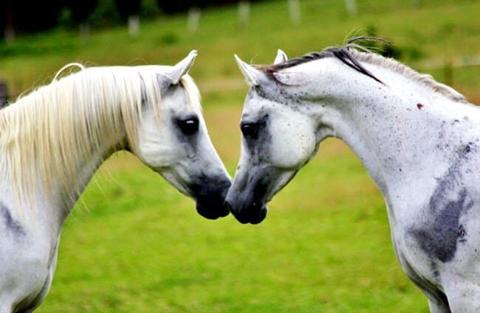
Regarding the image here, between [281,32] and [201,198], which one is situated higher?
[201,198]

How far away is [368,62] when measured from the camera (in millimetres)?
6277

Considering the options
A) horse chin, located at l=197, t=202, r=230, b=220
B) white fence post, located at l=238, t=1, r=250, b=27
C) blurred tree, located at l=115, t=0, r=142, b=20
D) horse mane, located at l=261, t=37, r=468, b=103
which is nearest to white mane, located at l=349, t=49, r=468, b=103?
horse mane, located at l=261, t=37, r=468, b=103

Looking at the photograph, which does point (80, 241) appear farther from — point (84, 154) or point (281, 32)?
point (281, 32)

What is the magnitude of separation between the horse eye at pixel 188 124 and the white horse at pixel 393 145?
370mm

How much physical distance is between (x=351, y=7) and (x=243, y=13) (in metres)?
5.69

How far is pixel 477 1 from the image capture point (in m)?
40.0

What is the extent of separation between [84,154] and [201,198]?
769mm

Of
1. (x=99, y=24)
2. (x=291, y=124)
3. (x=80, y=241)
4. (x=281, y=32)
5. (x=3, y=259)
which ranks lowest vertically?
(x=99, y=24)

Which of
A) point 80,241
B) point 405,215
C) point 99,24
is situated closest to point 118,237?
point 80,241

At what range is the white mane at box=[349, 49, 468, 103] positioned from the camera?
20.2 ft

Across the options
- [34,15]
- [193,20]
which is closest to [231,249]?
[193,20]

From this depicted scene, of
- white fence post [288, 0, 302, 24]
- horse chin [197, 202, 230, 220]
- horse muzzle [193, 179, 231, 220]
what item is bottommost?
white fence post [288, 0, 302, 24]

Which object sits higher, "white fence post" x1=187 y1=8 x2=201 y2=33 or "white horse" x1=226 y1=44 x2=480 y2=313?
"white horse" x1=226 y1=44 x2=480 y2=313

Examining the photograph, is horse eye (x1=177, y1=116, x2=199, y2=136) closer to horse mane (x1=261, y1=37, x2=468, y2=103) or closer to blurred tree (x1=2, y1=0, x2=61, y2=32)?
horse mane (x1=261, y1=37, x2=468, y2=103)
